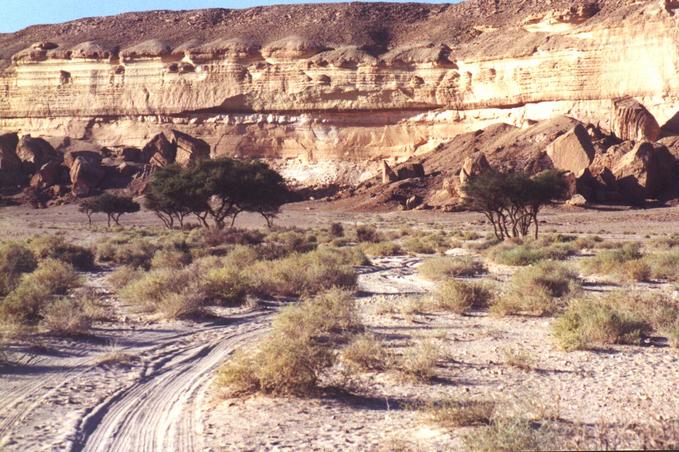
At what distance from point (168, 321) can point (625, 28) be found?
199 feet

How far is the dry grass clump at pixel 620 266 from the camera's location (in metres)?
16.5

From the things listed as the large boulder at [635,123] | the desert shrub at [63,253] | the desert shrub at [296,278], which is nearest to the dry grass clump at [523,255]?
the desert shrub at [296,278]

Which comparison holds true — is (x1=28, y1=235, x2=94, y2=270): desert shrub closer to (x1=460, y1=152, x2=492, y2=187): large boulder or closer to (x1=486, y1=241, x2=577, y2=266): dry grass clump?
(x1=486, y1=241, x2=577, y2=266): dry grass clump

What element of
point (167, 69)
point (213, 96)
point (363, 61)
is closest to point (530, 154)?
point (363, 61)

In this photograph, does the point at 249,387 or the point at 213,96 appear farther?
the point at 213,96

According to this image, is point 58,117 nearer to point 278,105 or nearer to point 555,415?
point 278,105

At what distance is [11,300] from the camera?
35.6 ft

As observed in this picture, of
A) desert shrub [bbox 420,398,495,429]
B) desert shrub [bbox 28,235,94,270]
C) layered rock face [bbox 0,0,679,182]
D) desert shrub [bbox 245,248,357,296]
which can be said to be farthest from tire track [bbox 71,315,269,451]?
→ layered rock face [bbox 0,0,679,182]

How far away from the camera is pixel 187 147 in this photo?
71.1m

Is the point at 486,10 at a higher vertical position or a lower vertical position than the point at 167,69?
higher

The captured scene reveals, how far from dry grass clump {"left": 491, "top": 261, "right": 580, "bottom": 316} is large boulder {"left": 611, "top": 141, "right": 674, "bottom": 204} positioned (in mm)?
39273

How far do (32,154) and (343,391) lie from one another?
74.4 metres

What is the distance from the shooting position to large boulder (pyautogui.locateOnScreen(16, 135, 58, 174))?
74.2 meters

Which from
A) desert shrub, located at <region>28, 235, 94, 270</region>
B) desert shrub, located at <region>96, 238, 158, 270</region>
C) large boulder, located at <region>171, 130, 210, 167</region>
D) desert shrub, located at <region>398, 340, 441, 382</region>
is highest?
large boulder, located at <region>171, 130, 210, 167</region>
